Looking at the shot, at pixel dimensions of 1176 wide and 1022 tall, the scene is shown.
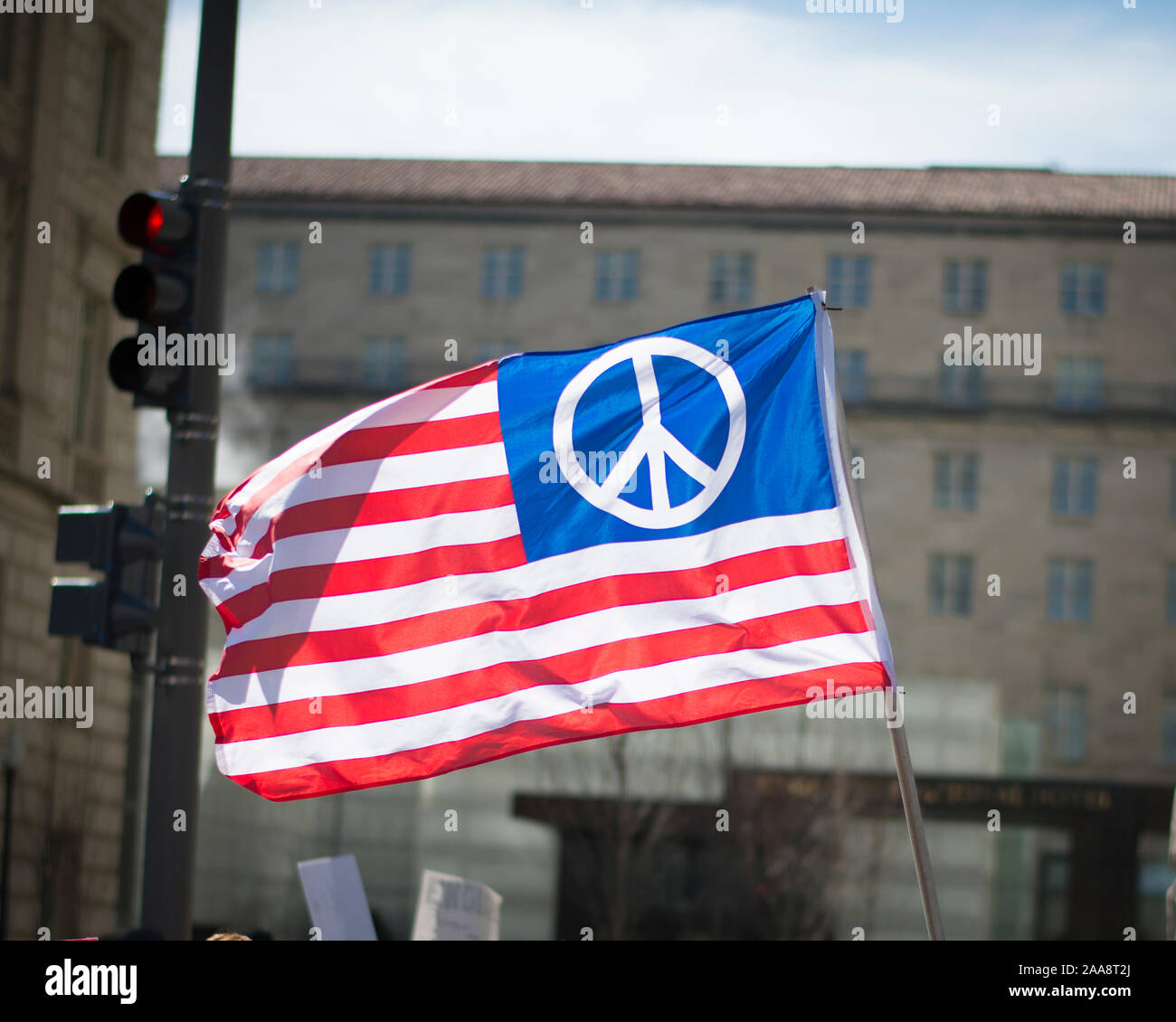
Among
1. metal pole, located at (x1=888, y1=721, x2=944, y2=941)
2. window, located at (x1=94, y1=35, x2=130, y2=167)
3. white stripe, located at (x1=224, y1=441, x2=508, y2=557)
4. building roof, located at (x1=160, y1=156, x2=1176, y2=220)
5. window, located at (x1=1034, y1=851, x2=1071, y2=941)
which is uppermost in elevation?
building roof, located at (x1=160, y1=156, x2=1176, y2=220)

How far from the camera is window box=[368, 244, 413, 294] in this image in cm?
6039

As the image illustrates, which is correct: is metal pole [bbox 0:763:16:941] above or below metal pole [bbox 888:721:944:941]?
below

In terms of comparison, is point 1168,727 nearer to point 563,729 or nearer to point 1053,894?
point 1053,894

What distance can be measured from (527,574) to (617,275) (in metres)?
53.0

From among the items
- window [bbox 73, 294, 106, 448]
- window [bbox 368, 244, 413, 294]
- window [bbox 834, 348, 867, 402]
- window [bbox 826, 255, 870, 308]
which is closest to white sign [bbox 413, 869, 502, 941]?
window [bbox 73, 294, 106, 448]

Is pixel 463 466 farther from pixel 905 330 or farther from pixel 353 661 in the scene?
pixel 905 330

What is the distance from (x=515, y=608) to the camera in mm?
6879

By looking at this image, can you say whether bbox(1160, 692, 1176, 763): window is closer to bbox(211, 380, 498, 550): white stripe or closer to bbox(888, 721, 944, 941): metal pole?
bbox(211, 380, 498, 550): white stripe

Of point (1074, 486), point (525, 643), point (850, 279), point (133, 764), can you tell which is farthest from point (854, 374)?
point (525, 643)

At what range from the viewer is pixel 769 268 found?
58438 millimetres

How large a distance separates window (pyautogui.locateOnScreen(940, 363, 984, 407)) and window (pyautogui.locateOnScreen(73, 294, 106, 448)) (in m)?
36.3

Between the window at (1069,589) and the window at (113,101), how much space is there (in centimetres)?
3728

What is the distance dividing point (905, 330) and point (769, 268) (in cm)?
524
